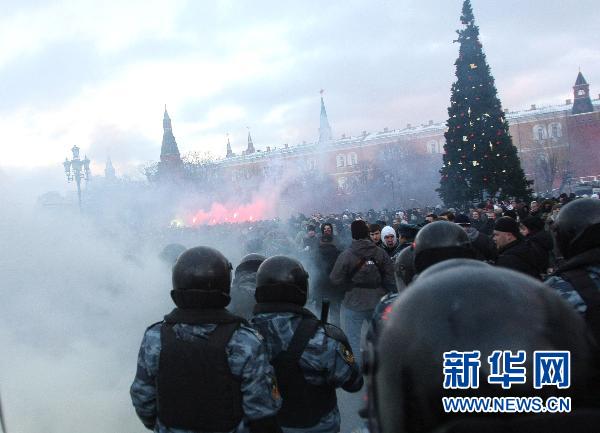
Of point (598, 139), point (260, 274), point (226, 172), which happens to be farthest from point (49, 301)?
point (226, 172)

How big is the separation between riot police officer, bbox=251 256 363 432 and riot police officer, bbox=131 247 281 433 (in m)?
0.36

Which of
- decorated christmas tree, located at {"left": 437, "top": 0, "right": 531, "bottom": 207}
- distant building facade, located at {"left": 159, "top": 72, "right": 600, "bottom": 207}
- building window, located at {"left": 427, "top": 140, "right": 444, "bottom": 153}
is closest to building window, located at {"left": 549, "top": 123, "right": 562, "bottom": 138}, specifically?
distant building facade, located at {"left": 159, "top": 72, "right": 600, "bottom": 207}

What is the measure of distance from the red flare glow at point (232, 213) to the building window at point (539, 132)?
119 ft

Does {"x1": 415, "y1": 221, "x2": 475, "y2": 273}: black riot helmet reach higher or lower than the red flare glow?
higher

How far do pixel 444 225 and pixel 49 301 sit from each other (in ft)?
20.2

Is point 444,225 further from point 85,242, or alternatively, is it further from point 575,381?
point 85,242

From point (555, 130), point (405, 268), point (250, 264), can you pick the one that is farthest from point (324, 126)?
point (405, 268)

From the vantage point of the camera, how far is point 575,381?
113cm

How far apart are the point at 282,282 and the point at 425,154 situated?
67.8m

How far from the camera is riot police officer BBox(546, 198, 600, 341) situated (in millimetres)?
2711

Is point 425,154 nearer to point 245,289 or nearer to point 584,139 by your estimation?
point 584,139

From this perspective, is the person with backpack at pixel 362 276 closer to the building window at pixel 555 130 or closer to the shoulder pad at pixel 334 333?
the shoulder pad at pixel 334 333

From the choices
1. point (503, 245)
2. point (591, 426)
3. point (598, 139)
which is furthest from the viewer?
point (598, 139)

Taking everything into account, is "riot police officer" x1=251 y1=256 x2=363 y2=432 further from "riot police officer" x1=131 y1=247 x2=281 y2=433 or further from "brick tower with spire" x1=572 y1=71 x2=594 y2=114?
"brick tower with spire" x1=572 y1=71 x2=594 y2=114
